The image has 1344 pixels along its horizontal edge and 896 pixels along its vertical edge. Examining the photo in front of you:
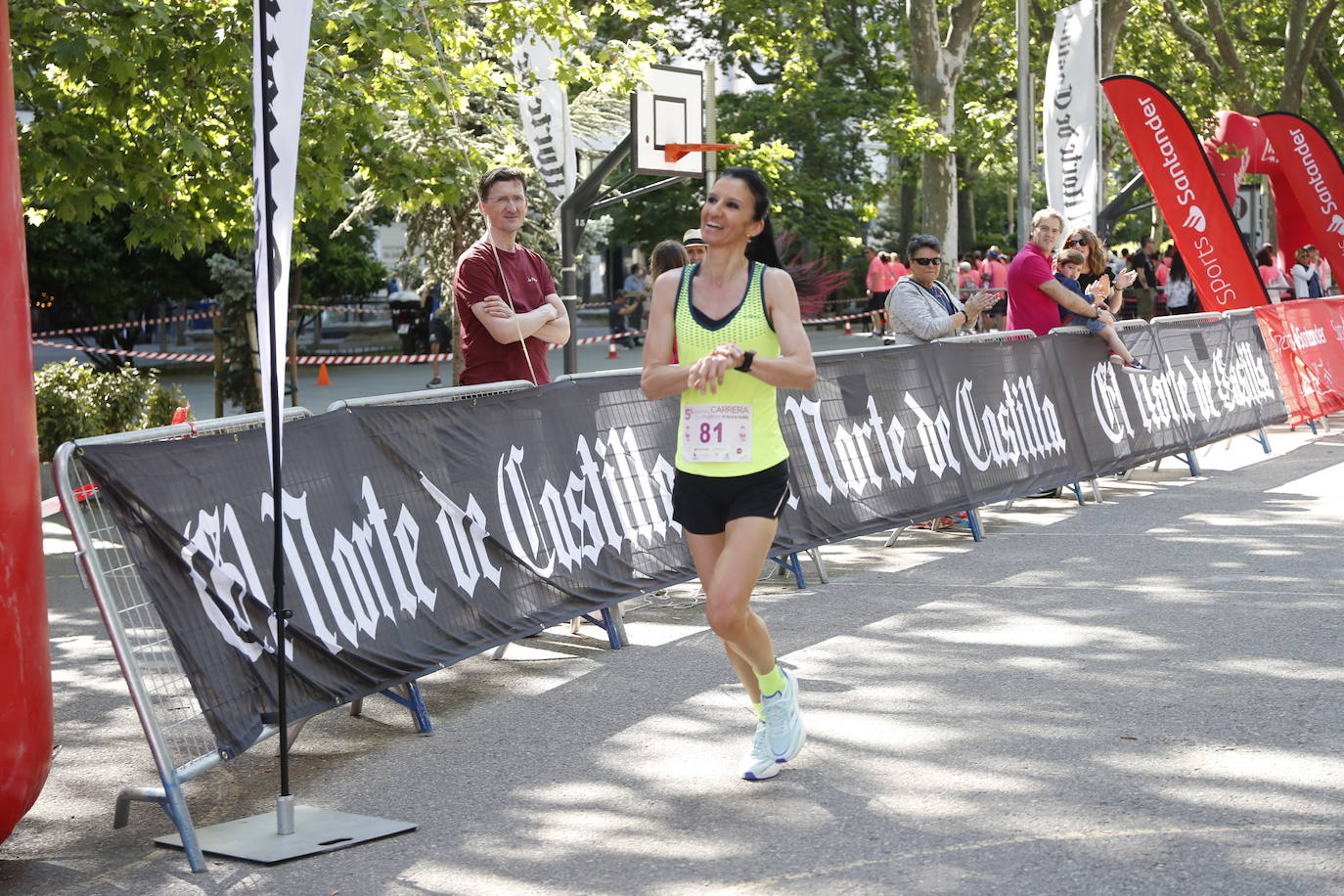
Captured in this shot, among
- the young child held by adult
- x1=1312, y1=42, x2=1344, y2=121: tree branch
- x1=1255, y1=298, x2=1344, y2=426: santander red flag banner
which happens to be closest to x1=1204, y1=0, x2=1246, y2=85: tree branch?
x1=1312, y1=42, x2=1344, y2=121: tree branch

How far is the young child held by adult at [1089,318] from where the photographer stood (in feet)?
41.4

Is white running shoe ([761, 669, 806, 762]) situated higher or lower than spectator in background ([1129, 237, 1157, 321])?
lower

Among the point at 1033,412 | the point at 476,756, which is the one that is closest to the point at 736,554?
the point at 476,756

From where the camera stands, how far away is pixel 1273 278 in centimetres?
2478

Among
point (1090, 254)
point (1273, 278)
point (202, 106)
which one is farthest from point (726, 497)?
point (1273, 278)

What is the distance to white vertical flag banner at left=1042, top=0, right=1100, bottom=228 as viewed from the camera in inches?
854

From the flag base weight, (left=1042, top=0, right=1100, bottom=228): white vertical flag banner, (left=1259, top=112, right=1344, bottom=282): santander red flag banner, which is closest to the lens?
the flag base weight

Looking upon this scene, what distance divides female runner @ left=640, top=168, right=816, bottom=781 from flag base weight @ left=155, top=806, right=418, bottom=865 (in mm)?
1290

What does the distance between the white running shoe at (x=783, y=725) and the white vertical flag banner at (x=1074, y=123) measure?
17.1 meters

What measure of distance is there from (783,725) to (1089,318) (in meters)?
7.85

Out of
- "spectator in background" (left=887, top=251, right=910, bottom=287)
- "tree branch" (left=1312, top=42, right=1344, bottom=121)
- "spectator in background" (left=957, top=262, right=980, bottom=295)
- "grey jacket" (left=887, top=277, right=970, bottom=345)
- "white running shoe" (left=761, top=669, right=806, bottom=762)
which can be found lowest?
"white running shoe" (left=761, top=669, right=806, bottom=762)

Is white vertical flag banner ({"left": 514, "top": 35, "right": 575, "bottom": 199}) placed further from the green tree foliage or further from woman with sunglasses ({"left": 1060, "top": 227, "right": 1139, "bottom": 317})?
woman with sunglasses ({"left": 1060, "top": 227, "right": 1139, "bottom": 317})

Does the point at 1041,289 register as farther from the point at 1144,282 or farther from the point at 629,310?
the point at 629,310

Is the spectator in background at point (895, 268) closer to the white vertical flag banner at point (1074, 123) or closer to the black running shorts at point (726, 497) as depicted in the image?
the white vertical flag banner at point (1074, 123)
